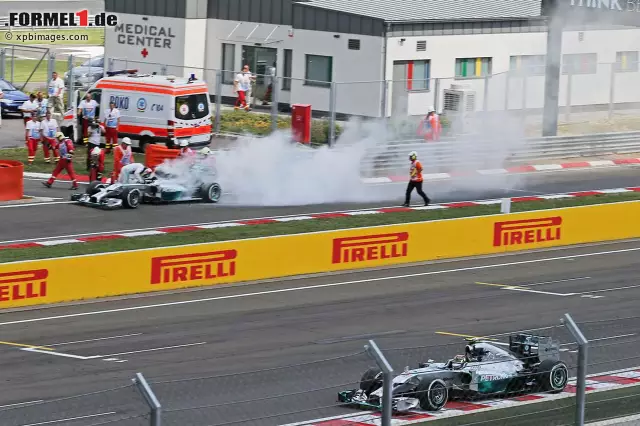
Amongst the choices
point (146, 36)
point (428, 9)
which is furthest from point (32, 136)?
point (428, 9)

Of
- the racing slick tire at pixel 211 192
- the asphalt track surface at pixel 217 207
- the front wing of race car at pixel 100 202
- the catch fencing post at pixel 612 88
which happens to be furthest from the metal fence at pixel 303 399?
the catch fencing post at pixel 612 88

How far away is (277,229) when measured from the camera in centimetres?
2917

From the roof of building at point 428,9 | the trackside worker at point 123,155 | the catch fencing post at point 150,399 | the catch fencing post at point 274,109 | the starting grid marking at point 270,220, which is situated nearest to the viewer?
the catch fencing post at point 150,399

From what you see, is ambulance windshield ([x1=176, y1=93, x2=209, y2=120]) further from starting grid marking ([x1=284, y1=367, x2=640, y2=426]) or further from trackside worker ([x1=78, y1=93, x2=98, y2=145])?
starting grid marking ([x1=284, y1=367, x2=640, y2=426])

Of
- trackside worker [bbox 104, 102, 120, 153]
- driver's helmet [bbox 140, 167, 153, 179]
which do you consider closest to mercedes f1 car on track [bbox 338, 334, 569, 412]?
driver's helmet [bbox 140, 167, 153, 179]

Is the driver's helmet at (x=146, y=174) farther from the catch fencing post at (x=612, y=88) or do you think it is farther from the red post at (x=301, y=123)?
the catch fencing post at (x=612, y=88)

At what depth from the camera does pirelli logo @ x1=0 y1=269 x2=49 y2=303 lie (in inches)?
874

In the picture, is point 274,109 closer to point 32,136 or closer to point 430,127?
point 430,127

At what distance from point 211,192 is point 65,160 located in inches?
153

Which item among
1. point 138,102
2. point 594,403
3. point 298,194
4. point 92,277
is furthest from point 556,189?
point 594,403

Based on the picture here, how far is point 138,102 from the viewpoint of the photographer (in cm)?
3828

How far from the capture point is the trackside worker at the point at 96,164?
1300 inches

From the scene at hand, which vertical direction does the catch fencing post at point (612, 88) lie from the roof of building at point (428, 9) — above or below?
below

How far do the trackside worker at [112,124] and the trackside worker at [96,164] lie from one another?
13.2 feet
